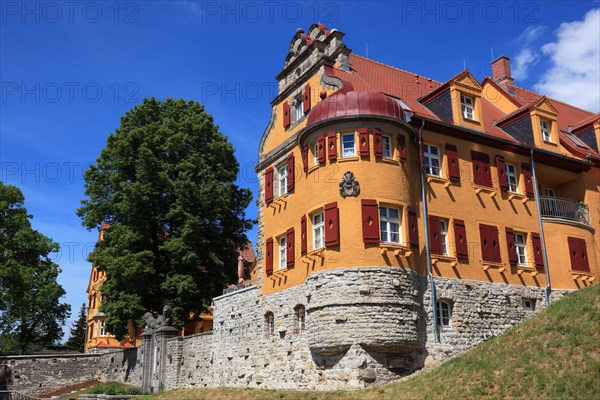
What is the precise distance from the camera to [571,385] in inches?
541

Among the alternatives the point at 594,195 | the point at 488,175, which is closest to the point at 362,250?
the point at 488,175

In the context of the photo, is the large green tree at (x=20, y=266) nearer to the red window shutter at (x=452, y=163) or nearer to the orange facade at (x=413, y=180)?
the orange facade at (x=413, y=180)

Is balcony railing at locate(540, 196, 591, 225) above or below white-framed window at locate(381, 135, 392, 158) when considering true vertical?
below

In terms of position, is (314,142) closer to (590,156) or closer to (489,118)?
(489,118)

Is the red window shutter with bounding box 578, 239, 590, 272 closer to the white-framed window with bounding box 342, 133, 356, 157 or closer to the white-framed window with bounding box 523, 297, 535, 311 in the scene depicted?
the white-framed window with bounding box 523, 297, 535, 311

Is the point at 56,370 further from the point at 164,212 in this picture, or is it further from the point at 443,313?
the point at 443,313

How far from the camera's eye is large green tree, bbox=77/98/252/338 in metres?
30.6

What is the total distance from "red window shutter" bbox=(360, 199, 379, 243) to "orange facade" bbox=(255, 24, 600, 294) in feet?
0.13

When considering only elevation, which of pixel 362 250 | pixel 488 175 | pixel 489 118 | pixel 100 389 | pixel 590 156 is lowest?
pixel 100 389

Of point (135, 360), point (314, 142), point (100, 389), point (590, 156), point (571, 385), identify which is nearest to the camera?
point (571, 385)

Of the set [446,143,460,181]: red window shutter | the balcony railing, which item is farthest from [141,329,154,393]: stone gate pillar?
the balcony railing

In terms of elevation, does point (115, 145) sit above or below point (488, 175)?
above

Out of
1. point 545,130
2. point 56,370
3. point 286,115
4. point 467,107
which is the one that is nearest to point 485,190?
point 467,107

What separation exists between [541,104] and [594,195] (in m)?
4.90
